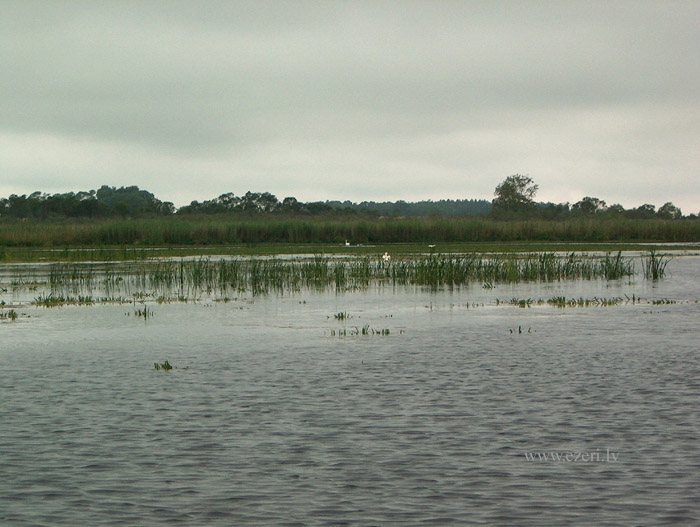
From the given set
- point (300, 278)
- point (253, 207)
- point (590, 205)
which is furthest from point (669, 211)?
point (300, 278)

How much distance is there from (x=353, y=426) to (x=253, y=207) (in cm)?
10620

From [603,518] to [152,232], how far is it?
61.4m

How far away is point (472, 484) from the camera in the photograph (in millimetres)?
8406

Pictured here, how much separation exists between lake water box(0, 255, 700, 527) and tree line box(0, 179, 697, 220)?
67593mm

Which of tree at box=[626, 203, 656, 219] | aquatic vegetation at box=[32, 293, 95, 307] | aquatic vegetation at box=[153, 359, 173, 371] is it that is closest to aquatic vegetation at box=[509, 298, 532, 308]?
aquatic vegetation at box=[153, 359, 173, 371]

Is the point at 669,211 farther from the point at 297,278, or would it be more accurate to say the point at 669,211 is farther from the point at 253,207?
the point at 297,278

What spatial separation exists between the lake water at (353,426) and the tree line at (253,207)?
6759cm

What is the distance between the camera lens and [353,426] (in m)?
10.6

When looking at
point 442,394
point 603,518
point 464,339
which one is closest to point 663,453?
point 603,518

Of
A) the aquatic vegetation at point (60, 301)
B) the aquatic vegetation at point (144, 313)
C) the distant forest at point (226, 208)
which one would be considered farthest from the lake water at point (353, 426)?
the distant forest at point (226, 208)

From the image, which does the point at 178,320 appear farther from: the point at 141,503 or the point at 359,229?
the point at 359,229

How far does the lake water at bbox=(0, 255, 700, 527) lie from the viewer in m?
7.93

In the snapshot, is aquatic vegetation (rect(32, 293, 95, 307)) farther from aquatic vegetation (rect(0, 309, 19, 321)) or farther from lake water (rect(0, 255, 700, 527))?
lake water (rect(0, 255, 700, 527))

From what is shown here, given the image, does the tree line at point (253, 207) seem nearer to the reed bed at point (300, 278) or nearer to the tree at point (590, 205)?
the tree at point (590, 205)
